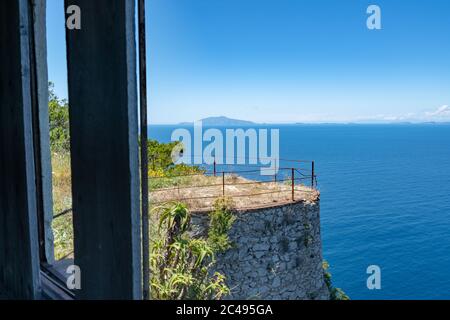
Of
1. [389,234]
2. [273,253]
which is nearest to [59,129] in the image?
[273,253]

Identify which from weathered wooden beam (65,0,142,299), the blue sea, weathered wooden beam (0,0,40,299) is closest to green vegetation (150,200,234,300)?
weathered wooden beam (0,0,40,299)

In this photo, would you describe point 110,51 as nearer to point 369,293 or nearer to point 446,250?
point 369,293

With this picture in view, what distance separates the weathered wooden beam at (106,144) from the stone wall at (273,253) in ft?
16.9

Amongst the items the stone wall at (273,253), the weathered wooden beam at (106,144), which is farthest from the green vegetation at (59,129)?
the weathered wooden beam at (106,144)

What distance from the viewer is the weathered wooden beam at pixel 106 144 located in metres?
0.93

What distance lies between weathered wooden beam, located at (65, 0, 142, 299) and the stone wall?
5.15 m

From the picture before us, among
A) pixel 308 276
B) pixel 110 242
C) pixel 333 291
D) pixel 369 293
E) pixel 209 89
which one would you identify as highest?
pixel 209 89

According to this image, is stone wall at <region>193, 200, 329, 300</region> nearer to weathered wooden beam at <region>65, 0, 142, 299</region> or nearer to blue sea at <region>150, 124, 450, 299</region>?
weathered wooden beam at <region>65, 0, 142, 299</region>

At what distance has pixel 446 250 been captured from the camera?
75.8 ft

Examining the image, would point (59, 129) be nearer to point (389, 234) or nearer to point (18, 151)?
point (18, 151)

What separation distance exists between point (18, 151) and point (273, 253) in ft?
19.5

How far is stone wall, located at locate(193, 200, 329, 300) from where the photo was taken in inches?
251

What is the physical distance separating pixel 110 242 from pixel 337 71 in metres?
48.0

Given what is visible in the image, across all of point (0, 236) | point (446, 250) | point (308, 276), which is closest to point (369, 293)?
point (446, 250)
